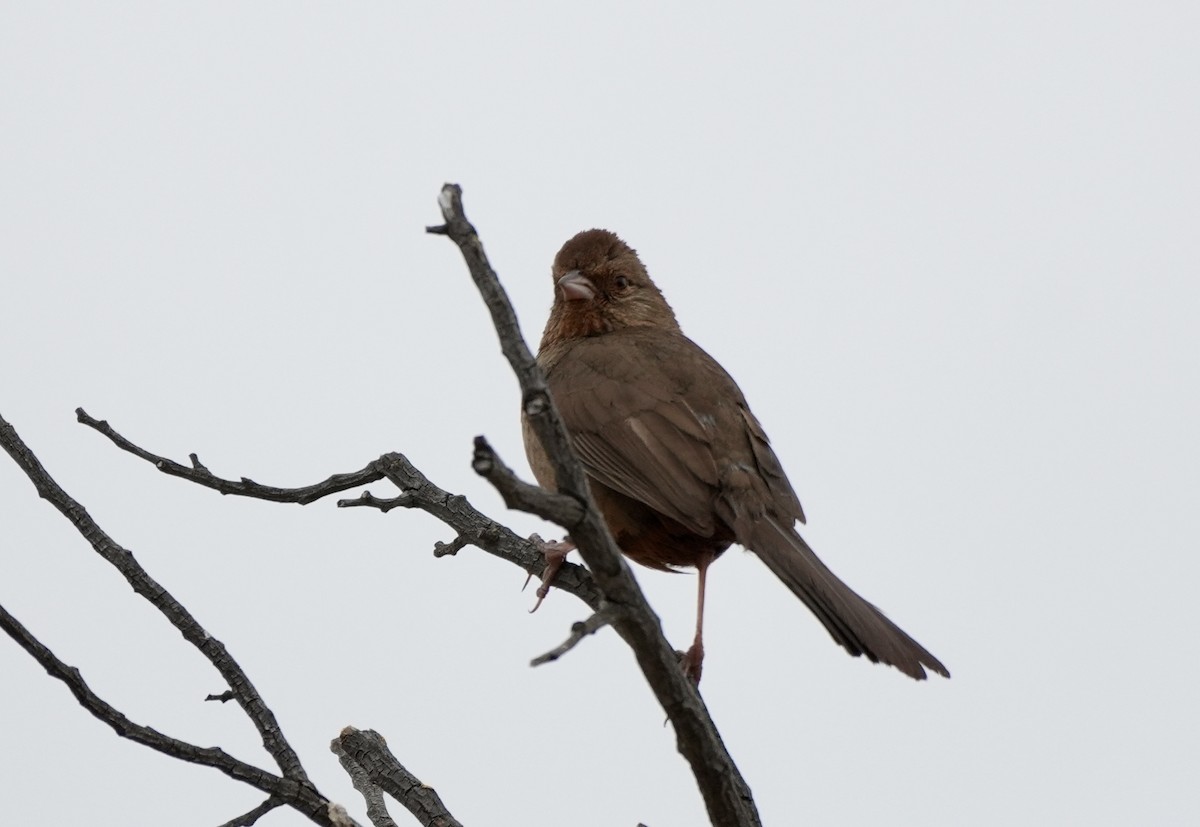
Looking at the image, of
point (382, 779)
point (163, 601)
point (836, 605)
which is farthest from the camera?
point (836, 605)

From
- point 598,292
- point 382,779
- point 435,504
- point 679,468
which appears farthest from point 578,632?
point 598,292

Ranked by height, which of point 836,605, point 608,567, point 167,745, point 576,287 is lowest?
point 608,567

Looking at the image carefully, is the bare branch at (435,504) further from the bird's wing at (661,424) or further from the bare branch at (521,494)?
the bare branch at (521,494)

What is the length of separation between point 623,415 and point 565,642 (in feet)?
9.21

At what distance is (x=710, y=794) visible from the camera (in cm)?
317

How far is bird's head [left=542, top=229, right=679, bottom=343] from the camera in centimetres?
631

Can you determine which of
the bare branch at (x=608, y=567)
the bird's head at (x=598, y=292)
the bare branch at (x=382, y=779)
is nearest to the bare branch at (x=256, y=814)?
the bare branch at (x=382, y=779)

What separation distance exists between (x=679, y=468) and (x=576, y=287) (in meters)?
1.52

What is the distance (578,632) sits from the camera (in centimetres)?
265

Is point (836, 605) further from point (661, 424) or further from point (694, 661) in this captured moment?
point (661, 424)

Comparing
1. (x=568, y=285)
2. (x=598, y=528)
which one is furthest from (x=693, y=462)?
(x=598, y=528)

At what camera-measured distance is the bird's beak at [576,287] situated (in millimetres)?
6230

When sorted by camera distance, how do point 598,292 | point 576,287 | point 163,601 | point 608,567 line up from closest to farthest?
point 608,567
point 163,601
point 576,287
point 598,292

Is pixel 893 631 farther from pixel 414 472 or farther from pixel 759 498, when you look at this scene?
pixel 414 472
